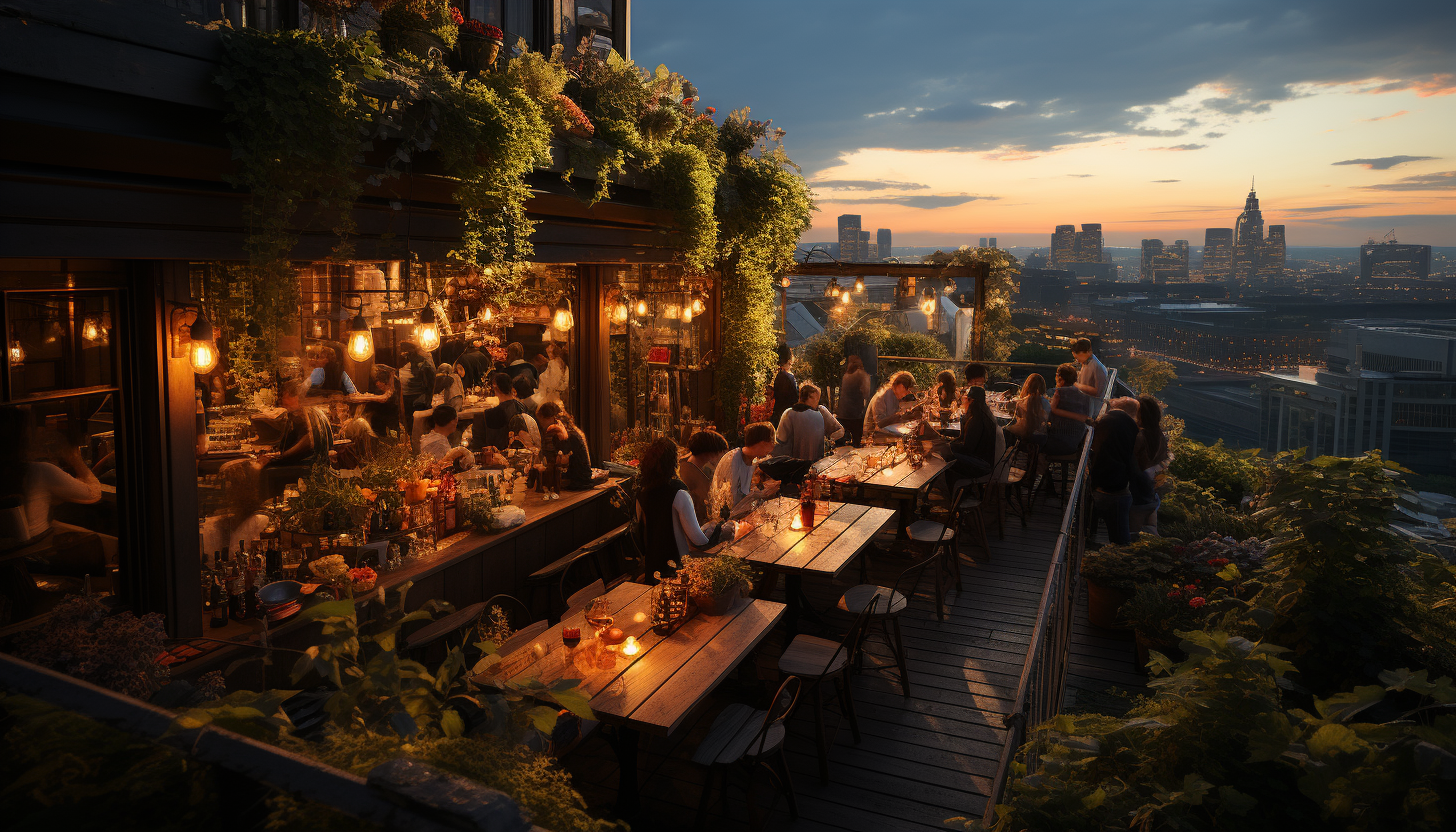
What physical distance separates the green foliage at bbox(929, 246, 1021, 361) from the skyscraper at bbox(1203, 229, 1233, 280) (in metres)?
39.7

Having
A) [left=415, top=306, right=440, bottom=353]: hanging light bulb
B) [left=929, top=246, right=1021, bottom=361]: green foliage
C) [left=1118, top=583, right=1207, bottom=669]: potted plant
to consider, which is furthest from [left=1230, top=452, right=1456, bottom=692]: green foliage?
[left=929, top=246, right=1021, bottom=361]: green foliage

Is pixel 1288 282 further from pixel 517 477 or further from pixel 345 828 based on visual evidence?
pixel 345 828

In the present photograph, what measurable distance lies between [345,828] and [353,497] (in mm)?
4711

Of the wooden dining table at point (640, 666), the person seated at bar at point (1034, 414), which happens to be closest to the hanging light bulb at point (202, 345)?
the wooden dining table at point (640, 666)

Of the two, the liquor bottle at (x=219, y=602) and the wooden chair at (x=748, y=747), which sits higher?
the liquor bottle at (x=219, y=602)

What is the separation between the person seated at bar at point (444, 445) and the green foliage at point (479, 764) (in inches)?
224

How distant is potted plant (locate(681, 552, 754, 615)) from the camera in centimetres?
472

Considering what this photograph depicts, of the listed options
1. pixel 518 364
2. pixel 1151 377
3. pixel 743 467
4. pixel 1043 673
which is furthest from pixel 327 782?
pixel 1151 377

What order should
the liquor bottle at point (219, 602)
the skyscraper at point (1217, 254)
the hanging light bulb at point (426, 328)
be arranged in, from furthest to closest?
the skyscraper at point (1217, 254)
the hanging light bulb at point (426, 328)
the liquor bottle at point (219, 602)

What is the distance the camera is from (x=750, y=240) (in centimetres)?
938

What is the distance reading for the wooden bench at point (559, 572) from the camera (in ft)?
20.4

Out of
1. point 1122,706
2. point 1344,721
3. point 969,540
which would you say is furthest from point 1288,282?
point 1344,721

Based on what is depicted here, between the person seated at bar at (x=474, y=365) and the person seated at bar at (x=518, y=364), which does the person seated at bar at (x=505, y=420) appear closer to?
the person seated at bar at (x=518, y=364)

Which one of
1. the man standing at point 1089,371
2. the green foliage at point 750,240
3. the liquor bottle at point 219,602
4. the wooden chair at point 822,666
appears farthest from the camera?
the man standing at point 1089,371
